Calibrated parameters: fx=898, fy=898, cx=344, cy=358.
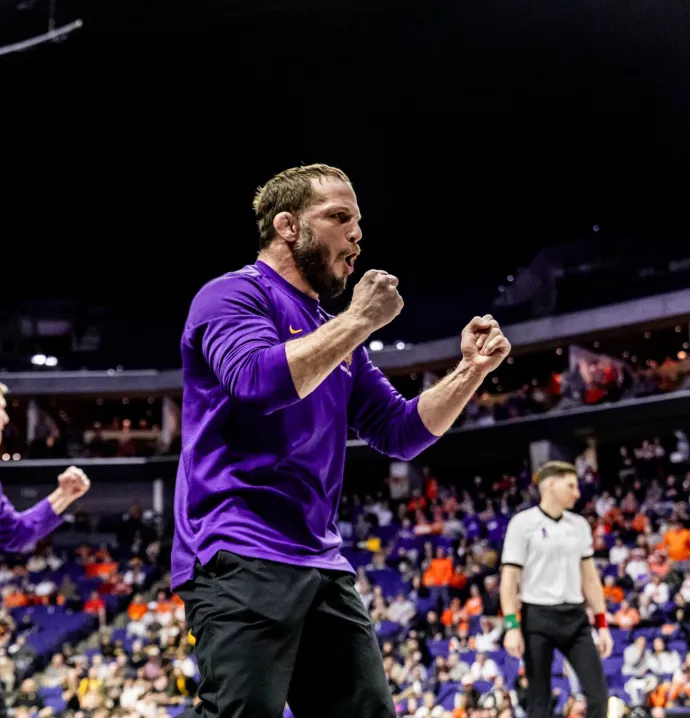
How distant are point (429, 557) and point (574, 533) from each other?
1164 centimetres

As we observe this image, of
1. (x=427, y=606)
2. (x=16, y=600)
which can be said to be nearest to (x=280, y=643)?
(x=427, y=606)

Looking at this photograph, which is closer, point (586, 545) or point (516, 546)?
point (516, 546)

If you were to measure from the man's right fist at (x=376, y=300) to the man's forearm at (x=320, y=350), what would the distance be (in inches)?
1.3

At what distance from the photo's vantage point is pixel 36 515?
5027 millimetres

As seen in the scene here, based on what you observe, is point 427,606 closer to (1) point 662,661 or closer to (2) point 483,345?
(1) point 662,661

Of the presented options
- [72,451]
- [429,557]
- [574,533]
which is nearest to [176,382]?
[72,451]

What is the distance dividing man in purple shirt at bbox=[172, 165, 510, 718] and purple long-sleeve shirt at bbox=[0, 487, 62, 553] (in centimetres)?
294

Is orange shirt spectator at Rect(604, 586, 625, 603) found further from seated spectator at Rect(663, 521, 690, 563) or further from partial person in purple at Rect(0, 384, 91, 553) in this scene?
partial person in purple at Rect(0, 384, 91, 553)

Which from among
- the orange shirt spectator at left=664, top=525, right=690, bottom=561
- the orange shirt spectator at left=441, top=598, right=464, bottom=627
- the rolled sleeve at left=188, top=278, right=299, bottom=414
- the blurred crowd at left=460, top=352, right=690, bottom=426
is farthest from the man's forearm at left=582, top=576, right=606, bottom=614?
the blurred crowd at left=460, top=352, right=690, bottom=426

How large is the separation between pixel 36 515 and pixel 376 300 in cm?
353

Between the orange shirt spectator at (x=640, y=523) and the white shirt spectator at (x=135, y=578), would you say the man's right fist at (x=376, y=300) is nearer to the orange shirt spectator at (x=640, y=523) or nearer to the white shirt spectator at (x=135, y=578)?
the orange shirt spectator at (x=640, y=523)

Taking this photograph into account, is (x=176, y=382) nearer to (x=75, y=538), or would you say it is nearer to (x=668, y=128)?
(x=75, y=538)

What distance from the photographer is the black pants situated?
206cm

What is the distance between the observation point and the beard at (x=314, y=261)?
2.51m
